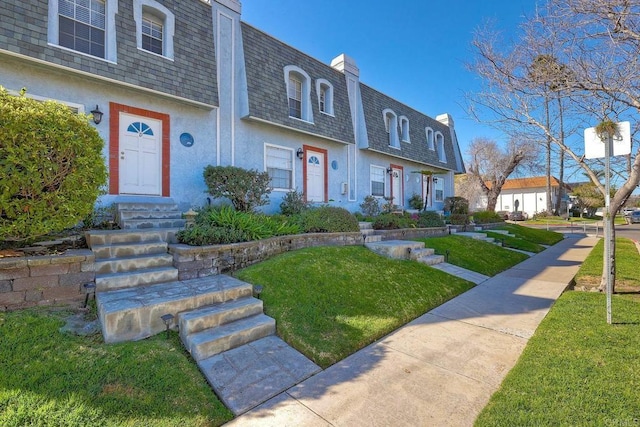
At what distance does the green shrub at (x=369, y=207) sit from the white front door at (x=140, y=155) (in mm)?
7675

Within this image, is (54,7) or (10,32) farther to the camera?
(54,7)

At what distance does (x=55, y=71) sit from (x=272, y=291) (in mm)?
6358

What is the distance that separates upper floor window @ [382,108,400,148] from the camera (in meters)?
13.5

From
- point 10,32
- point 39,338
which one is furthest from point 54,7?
point 39,338

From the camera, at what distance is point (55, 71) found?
230 inches

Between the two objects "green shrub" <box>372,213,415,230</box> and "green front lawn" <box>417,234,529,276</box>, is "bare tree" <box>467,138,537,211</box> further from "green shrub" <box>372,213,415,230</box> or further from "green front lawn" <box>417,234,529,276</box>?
"green shrub" <box>372,213,415,230</box>

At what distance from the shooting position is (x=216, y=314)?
3.64 m

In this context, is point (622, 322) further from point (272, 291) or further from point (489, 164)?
point (489, 164)

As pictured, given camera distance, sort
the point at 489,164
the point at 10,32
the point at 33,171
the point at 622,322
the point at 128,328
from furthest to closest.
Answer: the point at 489,164 → the point at 10,32 → the point at 622,322 → the point at 33,171 → the point at 128,328

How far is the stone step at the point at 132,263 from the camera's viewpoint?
14.1 ft

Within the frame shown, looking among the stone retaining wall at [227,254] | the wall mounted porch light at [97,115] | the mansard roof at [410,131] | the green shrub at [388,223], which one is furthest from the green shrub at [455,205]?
the wall mounted porch light at [97,115]

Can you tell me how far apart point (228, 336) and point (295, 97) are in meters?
8.69

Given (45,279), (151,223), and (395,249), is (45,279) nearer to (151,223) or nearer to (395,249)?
(151,223)

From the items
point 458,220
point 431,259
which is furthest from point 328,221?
point 458,220
